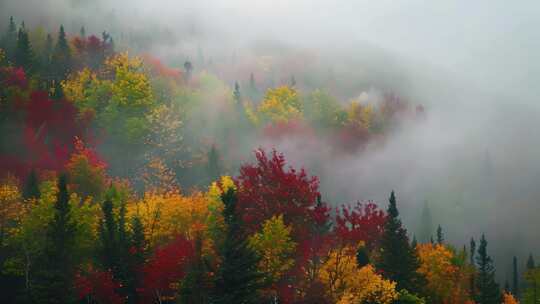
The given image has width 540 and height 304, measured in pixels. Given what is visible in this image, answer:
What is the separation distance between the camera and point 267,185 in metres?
43.0

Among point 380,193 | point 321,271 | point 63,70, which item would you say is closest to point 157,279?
point 321,271

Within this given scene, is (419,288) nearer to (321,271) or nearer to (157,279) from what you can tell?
(321,271)

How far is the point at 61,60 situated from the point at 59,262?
82333mm

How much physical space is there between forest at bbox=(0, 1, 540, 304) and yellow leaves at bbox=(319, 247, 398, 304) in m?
0.11

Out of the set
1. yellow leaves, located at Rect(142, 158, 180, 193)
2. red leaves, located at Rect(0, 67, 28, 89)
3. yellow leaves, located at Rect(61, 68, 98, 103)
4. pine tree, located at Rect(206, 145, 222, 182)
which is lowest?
yellow leaves, located at Rect(142, 158, 180, 193)

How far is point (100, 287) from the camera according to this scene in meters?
42.1

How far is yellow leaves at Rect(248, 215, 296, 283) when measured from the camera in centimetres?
3894

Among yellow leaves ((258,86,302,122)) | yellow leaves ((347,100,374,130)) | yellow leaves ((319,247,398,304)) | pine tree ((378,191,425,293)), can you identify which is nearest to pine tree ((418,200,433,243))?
yellow leaves ((347,100,374,130))

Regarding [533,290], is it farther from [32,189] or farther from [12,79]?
[12,79]

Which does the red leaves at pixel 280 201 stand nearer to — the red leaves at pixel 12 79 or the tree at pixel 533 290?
the red leaves at pixel 12 79

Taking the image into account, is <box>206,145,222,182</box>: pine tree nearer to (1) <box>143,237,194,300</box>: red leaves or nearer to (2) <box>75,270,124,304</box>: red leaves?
(2) <box>75,270,124,304</box>: red leaves

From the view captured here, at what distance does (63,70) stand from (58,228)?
7870 cm

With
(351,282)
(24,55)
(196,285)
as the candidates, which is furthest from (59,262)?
(24,55)

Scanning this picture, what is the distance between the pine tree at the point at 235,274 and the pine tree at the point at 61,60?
9014 cm
